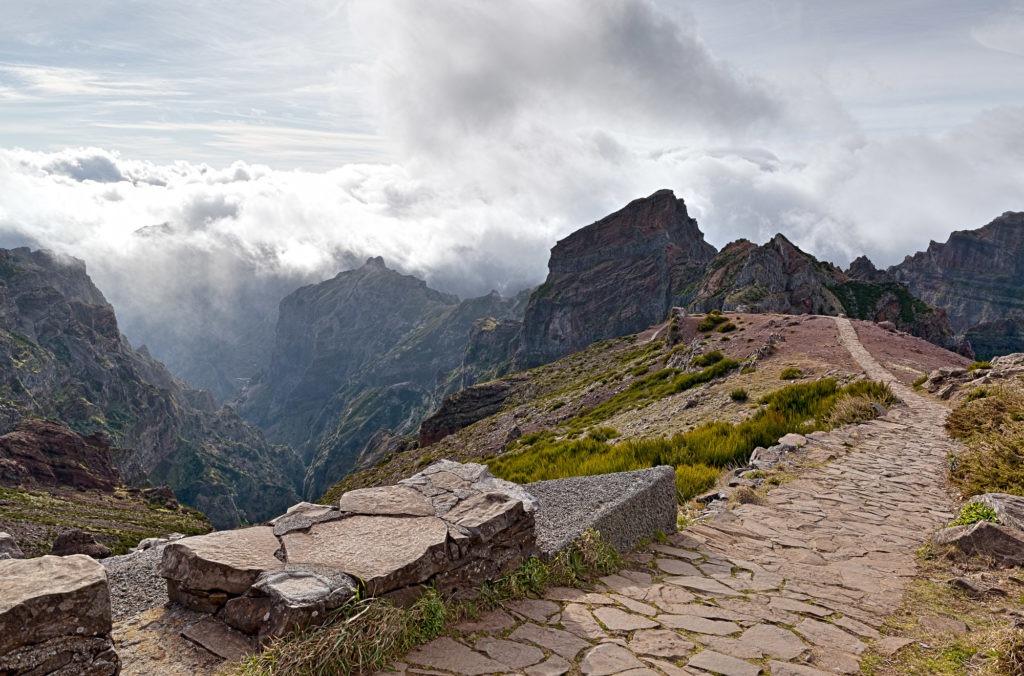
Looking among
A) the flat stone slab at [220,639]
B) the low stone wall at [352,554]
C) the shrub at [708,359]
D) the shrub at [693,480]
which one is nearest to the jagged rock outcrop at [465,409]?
the shrub at [708,359]

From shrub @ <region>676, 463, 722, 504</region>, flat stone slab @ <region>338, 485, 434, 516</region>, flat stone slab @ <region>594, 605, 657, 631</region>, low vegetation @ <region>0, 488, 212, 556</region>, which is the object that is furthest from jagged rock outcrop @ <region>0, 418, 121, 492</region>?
flat stone slab @ <region>594, 605, 657, 631</region>

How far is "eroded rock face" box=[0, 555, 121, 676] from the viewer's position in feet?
10.7

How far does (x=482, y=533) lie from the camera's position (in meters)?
5.30

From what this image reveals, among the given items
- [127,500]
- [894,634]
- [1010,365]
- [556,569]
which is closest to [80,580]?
[556,569]

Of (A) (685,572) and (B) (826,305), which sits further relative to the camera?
(B) (826,305)

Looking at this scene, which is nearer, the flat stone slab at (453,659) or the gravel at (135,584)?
the flat stone slab at (453,659)

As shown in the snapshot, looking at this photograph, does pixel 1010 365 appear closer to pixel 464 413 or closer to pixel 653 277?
pixel 464 413

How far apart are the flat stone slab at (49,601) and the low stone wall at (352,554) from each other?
0.86m

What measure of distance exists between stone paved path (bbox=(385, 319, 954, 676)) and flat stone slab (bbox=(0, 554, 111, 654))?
6.98 feet

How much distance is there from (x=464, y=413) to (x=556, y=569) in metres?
93.0

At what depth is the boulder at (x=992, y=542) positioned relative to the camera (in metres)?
6.84

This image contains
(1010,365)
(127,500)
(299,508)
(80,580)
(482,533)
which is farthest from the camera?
(127,500)

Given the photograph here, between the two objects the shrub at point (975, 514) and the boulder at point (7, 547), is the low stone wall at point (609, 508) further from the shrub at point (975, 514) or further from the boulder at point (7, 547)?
the boulder at point (7, 547)

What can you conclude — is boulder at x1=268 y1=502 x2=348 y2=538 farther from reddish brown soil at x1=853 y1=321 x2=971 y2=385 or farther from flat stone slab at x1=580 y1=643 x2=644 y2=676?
reddish brown soil at x1=853 y1=321 x2=971 y2=385
